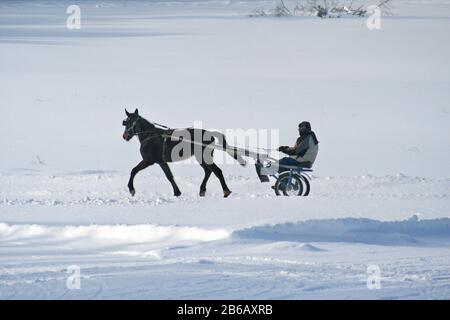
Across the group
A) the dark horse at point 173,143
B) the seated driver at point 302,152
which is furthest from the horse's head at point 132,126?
the seated driver at point 302,152

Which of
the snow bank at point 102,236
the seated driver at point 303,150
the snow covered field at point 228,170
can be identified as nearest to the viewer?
the snow covered field at point 228,170

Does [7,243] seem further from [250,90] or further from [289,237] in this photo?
[250,90]

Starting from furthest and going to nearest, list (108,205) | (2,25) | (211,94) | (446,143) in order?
1. (2,25)
2. (211,94)
3. (446,143)
4. (108,205)

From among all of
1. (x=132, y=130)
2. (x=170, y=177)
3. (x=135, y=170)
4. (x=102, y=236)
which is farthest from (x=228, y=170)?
(x=102, y=236)

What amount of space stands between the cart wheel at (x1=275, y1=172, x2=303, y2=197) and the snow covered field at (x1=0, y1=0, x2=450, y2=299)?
359mm

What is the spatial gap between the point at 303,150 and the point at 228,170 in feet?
12.3

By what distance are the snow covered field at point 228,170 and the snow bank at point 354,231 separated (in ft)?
0.05

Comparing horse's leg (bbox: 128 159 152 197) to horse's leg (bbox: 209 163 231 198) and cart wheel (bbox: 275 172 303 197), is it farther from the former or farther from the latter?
cart wheel (bbox: 275 172 303 197)

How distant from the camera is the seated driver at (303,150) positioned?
37.0 feet

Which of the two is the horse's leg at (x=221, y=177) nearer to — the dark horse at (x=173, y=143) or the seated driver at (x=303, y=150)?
the dark horse at (x=173, y=143)

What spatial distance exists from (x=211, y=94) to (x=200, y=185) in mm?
10928

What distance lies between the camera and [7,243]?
9320 millimetres

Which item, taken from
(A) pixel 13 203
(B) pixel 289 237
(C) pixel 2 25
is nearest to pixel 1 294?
(B) pixel 289 237

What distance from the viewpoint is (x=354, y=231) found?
31.0 ft
